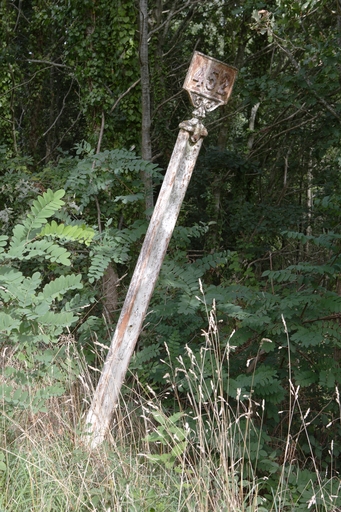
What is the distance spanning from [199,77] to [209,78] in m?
0.06

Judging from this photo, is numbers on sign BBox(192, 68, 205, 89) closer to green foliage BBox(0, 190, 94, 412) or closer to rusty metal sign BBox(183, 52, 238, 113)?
rusty metal sign BBox(183, 52, 238, 113)

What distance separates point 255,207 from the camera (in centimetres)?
1205

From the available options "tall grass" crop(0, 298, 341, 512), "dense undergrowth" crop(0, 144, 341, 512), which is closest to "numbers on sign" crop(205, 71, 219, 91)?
"dense undergrowth" crop(0, 144, 341, 512)

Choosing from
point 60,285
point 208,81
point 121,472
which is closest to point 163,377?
point 121,472

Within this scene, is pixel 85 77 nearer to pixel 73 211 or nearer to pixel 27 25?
pixel 73 211

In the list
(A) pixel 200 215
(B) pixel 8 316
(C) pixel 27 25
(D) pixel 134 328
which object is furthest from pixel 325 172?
(B) pixel 8 316

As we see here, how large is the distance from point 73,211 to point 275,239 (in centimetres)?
682

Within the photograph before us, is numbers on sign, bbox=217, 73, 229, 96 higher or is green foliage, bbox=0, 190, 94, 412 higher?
numbers on sign, bbox=217, 73, 229, 96

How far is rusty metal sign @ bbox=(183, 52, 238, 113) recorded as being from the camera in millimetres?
3703

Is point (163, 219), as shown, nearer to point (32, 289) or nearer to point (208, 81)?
point (208, 81)

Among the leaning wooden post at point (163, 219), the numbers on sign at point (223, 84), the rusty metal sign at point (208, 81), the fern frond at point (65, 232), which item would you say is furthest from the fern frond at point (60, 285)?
the numbers on sign at point (223, 84)

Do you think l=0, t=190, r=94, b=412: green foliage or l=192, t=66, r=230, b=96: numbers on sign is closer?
l=0, t=190, r=94, b=412: green foliage

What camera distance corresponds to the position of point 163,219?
3.75 m

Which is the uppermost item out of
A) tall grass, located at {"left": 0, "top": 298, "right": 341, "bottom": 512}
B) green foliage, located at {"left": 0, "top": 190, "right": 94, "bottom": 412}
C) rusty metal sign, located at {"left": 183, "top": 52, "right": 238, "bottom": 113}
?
rusty metal sign, located at {"left": 183, "top": 52, "right": 238, "bottom": 113}
